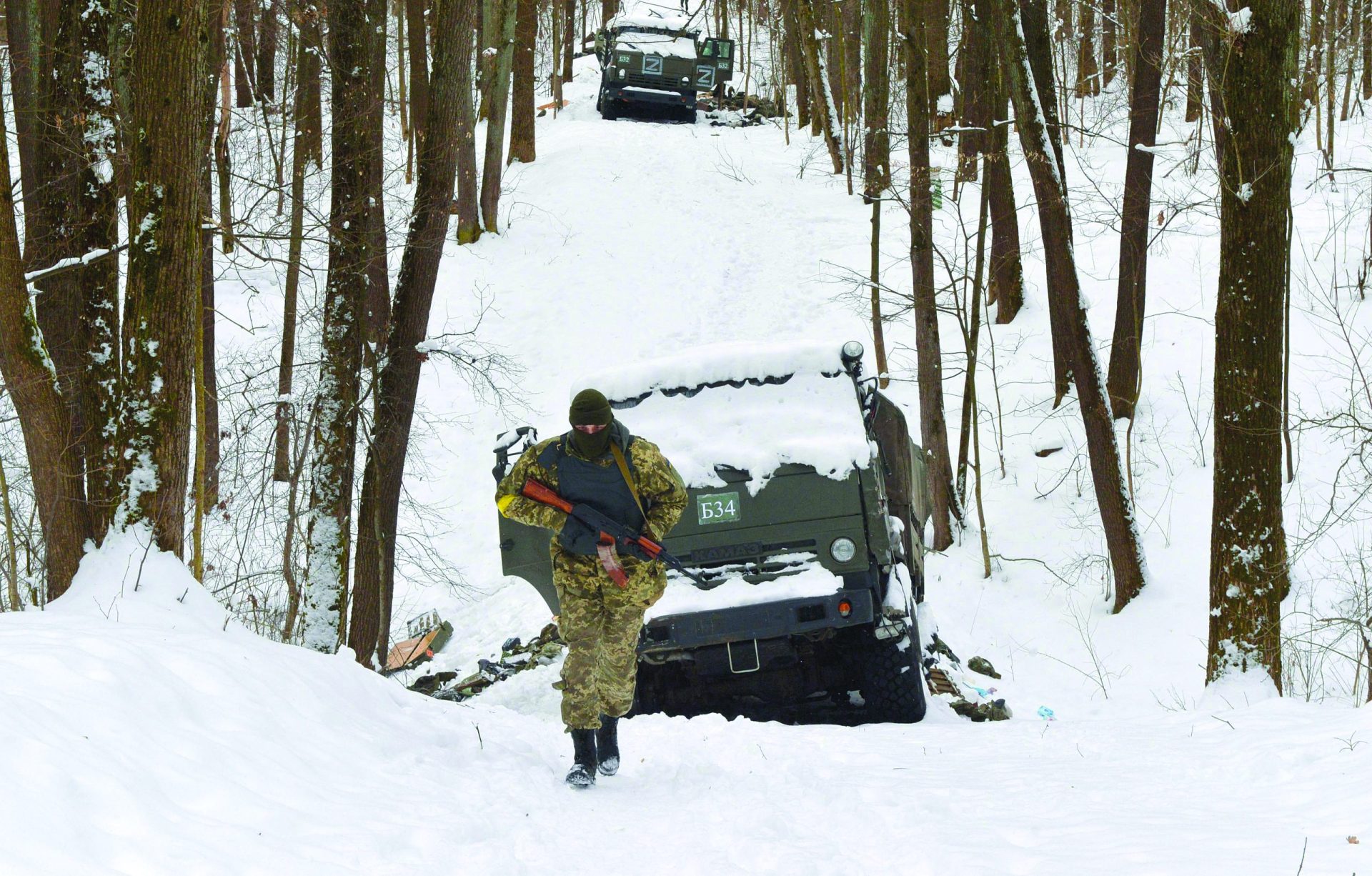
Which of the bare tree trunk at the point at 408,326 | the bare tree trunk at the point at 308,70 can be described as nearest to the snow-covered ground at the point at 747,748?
the bare tree trunk at the point at 408,326

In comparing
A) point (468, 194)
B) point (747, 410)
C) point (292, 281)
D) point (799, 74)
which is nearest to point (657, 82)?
point (799, 74)

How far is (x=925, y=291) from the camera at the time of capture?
44.0ft

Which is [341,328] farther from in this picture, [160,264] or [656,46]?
[656,46]

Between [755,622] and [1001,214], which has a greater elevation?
[1001,214]

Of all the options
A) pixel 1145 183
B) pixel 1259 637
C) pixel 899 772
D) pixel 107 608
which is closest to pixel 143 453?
pixel 107 608

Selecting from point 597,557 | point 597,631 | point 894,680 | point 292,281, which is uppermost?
point 292,281

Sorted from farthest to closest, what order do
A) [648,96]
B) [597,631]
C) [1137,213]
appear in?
[648,96], [1137,213], [597,631]

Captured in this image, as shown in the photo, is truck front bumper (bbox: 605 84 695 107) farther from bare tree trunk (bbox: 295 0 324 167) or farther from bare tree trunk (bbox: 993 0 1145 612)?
bare tree trunk (bbox: 993 0 1145 612)

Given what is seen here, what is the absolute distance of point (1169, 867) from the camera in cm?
366

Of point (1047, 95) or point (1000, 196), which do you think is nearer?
point (1047, 95)

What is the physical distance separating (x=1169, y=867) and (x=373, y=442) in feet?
23.9

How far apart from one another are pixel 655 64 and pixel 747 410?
2284 cm

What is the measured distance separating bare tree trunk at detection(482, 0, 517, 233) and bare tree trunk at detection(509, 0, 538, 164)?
91.4 inches

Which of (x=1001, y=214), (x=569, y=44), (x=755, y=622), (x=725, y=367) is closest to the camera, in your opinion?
(x=755, y=622)
